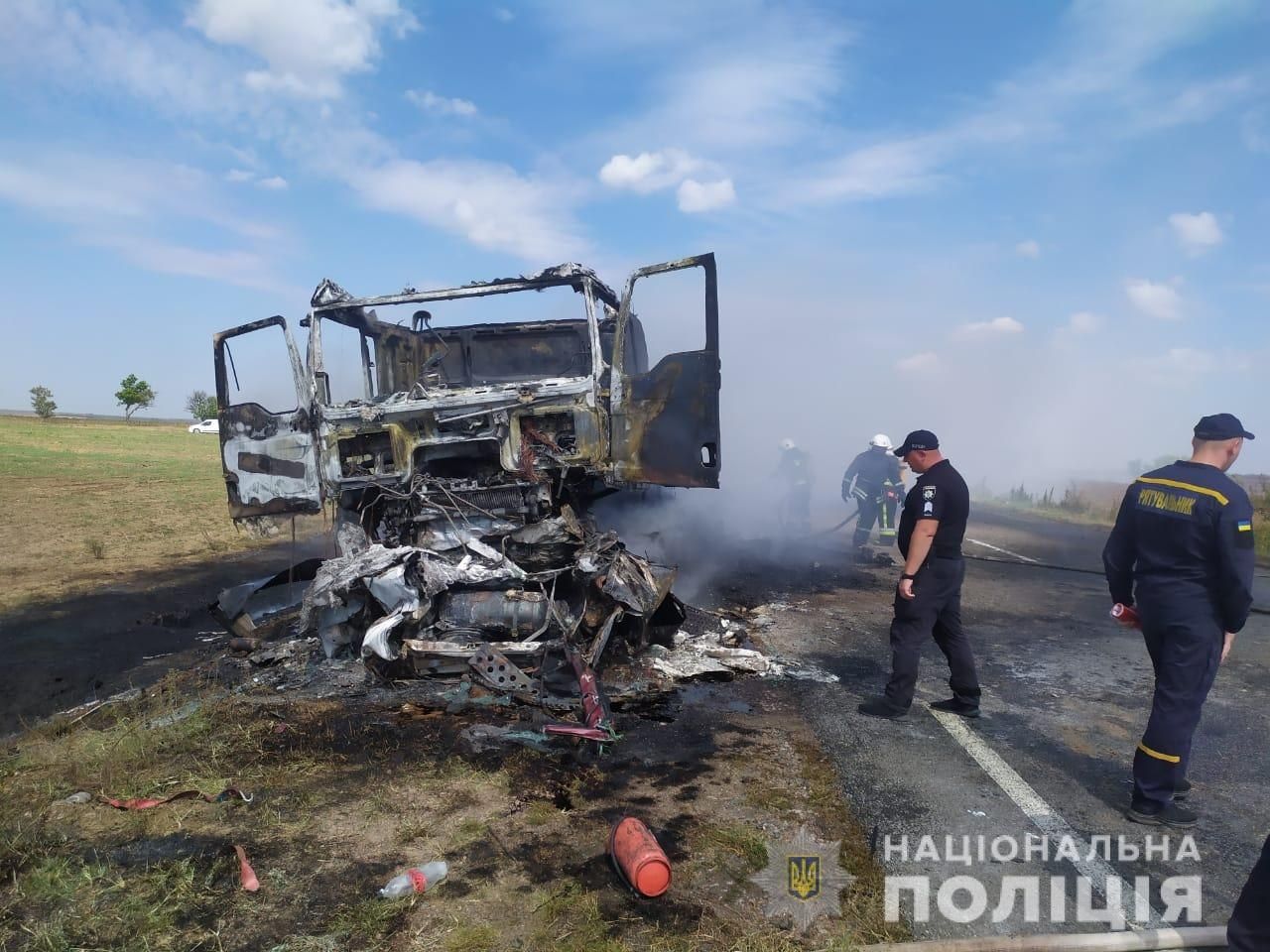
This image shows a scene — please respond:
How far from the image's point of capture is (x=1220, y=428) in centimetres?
307

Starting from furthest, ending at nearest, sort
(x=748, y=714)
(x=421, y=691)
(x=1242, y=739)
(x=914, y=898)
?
(x=421, y=691) → (x=748, y=714) → (x=1242, y=739) → (x=914, y=898)

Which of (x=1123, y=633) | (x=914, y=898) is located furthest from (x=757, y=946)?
(x=1123, y=633)

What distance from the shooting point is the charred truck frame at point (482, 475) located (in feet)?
15.5

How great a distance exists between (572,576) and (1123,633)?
4.58m

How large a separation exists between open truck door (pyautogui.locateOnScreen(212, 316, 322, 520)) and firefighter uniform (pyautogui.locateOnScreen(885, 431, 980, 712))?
408 centimetres

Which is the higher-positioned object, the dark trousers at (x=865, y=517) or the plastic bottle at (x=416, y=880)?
the plastic bottle at (x=416, y=880)

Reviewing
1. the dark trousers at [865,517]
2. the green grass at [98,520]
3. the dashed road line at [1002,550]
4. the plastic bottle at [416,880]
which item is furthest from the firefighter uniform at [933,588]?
the green grass at [98,520]

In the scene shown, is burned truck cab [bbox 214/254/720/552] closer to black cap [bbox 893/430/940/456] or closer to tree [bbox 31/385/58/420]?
black cap [bbox 893/430/940/456]

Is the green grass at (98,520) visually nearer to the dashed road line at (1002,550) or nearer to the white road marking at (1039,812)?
the white road marking at (1039,812)

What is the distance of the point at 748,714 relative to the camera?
13.6ft

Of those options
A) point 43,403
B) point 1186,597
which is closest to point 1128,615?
point 1186,597

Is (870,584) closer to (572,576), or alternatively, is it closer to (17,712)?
(572,576)

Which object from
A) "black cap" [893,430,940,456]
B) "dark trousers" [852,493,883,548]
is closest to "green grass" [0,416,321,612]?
"black cap" [893,430,940,456]

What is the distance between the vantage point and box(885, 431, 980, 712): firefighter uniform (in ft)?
Answer: 13.3
